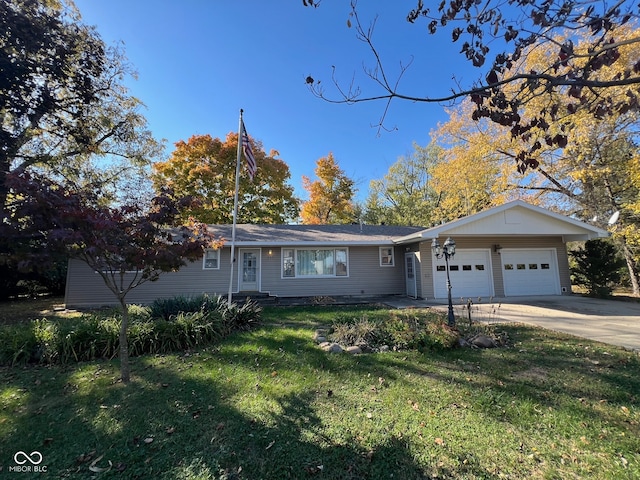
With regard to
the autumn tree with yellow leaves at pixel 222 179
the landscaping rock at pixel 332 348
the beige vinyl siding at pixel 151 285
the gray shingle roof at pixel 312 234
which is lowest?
the landscaping rock at pixel 332 348

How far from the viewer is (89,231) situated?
3.89m

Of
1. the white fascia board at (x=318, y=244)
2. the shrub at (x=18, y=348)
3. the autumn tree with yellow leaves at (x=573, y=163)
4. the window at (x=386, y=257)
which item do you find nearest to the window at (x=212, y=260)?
the white fascia board at (x=318, y=244)

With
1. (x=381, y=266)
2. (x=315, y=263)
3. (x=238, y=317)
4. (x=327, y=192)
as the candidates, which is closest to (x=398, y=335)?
(x=238, y=317)

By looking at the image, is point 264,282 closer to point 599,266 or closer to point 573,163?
point 573,163

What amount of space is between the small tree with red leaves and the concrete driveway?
7.12 m

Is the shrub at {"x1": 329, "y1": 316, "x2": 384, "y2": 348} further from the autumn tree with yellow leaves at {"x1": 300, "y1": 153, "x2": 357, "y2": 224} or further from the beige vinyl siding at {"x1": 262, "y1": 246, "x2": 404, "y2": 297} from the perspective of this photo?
the autumn tree with yellow leaves at {"x1": 300, "y1": 153, "x2": 357, "y2": 224}

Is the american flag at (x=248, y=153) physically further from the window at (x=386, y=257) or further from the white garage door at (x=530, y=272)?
the white garage door at (x=530, y=272)

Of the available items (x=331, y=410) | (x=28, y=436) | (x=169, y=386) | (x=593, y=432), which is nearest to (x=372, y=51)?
(x=331, y=410)

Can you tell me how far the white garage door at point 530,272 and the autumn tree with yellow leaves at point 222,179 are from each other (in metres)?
15.9

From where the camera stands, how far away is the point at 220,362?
5141mm

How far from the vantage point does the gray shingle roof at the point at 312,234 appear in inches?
512

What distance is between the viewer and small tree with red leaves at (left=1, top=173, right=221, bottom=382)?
366 centimetres

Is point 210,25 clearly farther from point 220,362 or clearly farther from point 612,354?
point 612,354

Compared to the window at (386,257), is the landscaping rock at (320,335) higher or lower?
lower
